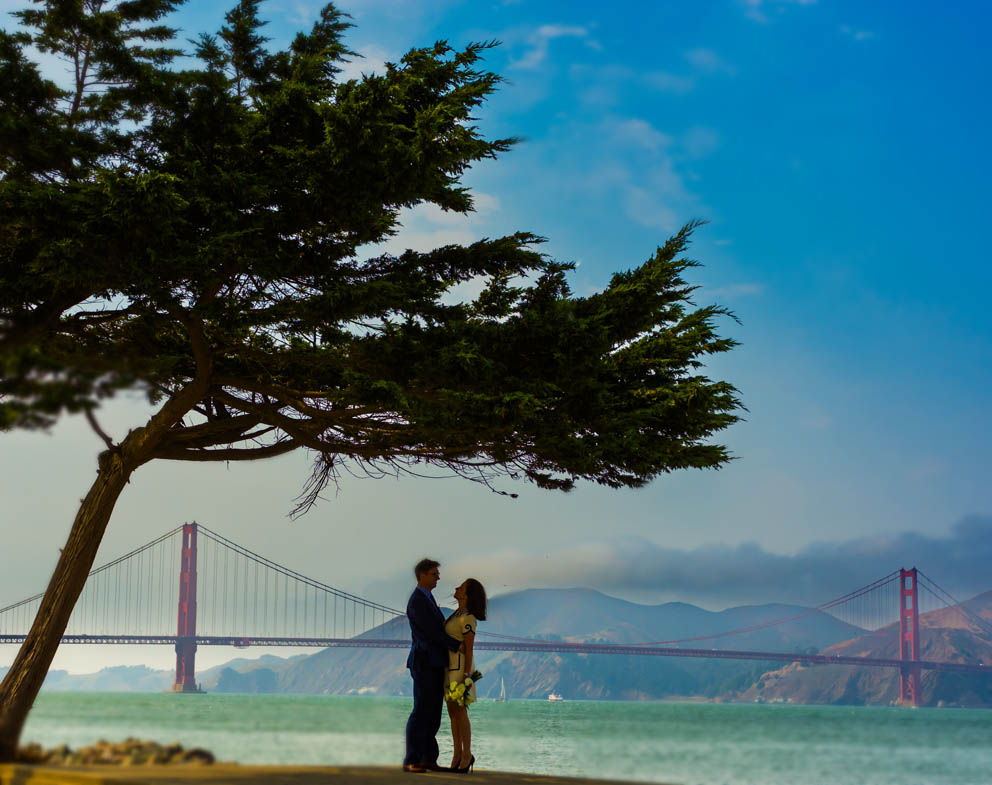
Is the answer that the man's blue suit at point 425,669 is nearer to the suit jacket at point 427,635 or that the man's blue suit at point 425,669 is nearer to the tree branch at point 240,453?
the suit jacket at point 427,635

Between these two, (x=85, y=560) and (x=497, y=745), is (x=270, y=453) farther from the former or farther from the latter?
(x=497, y=745)

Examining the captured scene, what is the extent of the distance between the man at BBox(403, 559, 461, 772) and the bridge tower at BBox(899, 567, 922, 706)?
5701 centimetres

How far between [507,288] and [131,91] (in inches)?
131

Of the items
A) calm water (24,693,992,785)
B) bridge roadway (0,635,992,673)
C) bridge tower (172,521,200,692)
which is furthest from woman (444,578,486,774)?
bridge tower (172,521,200,692)

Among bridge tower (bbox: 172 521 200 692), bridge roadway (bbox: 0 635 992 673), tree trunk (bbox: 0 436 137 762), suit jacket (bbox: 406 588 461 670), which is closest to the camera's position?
suit jacket (bbox: 406 588 461 670)

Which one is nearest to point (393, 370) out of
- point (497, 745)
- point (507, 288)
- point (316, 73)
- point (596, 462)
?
point (507, 288)

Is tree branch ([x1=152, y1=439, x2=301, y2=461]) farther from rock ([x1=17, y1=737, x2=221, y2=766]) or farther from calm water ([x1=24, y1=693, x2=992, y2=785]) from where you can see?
calm water ([x1=24, y1=693, x2=992, y2=785])

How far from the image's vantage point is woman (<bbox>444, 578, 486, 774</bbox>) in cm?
722

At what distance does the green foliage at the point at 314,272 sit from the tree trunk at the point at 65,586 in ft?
1.66

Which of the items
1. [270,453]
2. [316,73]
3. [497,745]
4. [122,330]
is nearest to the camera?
[316,73]

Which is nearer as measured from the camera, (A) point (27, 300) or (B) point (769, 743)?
(A) point (27, 300)

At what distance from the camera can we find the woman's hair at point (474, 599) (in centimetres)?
723

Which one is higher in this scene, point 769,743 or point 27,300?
point 27,300

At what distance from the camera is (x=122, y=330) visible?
982 cm
